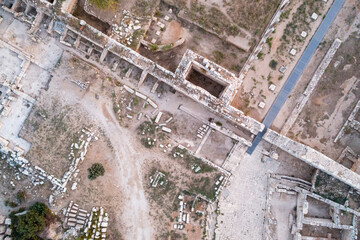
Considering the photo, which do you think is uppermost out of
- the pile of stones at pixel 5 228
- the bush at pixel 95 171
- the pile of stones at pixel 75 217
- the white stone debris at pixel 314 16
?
the white stone debris at pixel 314 16

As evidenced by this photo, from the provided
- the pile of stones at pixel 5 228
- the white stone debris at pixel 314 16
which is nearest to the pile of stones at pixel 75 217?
the pile of stones at pixel 5 228

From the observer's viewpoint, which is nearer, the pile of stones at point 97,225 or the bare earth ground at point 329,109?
the pile of stones at point 97,225

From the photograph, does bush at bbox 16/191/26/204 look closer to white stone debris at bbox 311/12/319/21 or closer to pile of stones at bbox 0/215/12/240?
pile of stones at bbox 0/215/12/240

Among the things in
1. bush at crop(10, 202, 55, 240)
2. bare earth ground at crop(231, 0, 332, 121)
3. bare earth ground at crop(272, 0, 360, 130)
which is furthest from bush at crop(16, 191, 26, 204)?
bare earth ground at crop(272, 0, 360, 130)

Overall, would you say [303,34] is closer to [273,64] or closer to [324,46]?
[324,46]

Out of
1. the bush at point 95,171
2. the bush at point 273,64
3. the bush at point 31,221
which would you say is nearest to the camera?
the bush at point 31,221

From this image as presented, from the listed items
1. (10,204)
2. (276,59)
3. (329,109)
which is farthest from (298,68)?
(10,204)

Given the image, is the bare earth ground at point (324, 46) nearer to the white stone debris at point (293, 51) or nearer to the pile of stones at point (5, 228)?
the white stone debris at point (293, 51)
